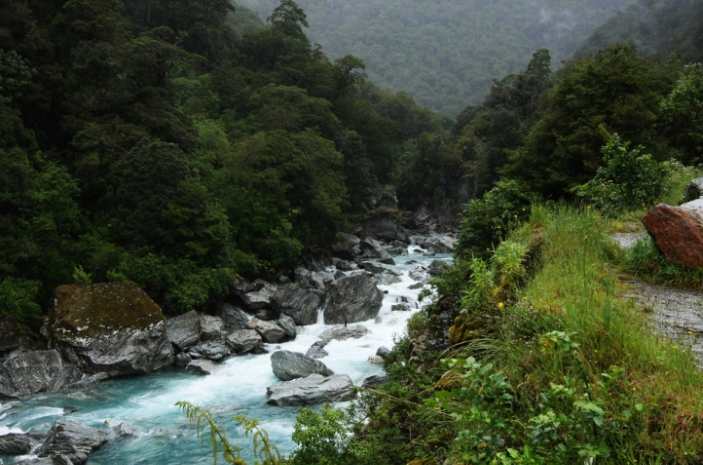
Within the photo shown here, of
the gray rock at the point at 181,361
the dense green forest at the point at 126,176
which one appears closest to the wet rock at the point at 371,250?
the dense green forest at the point at 126,176

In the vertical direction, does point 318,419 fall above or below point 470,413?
below

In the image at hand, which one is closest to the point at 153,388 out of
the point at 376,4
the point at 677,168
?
the point at 677,168

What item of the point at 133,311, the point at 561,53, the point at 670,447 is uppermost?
the point at 561,53

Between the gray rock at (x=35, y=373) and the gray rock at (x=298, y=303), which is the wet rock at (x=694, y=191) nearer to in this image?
the gray rock at (x=298, y=303)

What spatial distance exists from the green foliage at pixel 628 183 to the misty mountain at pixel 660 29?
45387mm

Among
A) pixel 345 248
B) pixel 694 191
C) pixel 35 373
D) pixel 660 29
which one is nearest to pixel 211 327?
pixel 35 373

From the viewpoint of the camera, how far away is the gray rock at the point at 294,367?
45.2 feet

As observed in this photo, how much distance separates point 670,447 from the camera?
9.21 feet

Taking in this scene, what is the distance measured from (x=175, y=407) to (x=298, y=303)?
8.08 metres

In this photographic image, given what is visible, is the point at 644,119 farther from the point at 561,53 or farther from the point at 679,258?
the point at 561,53

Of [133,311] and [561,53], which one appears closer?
[133,311]

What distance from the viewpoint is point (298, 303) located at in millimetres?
19828

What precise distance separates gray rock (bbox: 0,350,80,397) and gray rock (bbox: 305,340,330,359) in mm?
6640

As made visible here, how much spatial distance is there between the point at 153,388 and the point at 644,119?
16.1 metres
